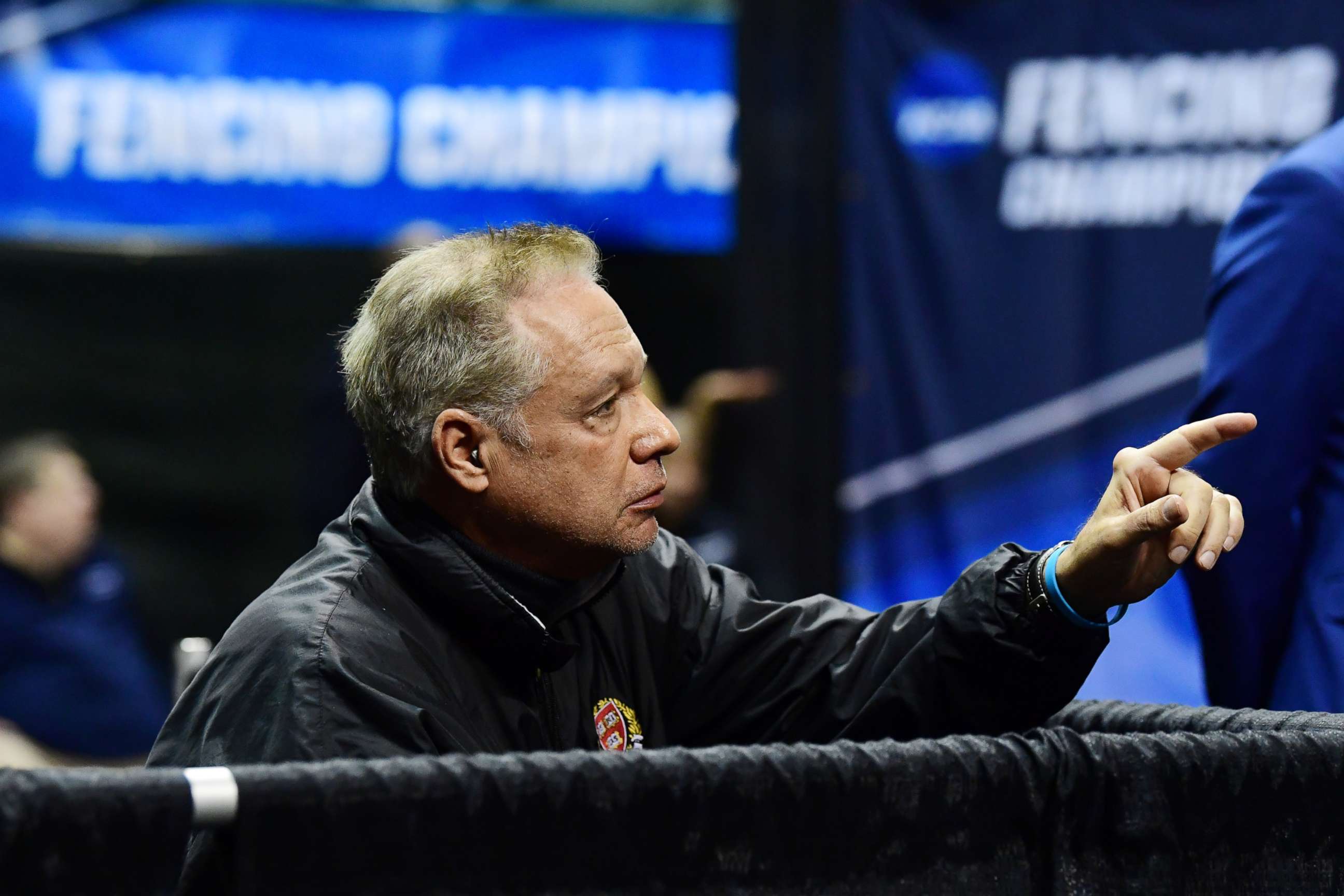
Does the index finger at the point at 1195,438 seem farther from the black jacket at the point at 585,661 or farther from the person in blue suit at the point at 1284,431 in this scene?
the person in blue suit at the point at 1284,431

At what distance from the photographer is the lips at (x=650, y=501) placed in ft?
5.98

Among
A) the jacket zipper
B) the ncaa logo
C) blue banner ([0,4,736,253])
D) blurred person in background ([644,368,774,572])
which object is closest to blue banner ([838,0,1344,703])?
the ncaa logo

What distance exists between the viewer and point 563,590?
1.83 m

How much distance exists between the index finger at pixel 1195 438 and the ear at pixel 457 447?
26.8 inches

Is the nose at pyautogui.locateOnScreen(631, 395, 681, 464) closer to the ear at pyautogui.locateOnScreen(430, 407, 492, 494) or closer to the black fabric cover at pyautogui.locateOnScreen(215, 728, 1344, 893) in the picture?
the ear at pyautogui.locateOnScreen(430, 407, 492, 494)

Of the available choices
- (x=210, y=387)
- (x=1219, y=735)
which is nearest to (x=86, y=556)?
(x=210, y=387)

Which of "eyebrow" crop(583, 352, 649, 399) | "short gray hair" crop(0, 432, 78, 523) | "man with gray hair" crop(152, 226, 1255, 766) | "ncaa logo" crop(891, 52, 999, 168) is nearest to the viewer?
"man with gray hair" crop(152, 226, 1255, 766)

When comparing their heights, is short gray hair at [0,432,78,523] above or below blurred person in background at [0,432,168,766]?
above

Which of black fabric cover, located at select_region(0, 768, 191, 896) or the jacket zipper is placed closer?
black fabric cover, located at select_region(0, 768, 191, 896)

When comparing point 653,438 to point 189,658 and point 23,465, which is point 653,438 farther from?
point 23,465

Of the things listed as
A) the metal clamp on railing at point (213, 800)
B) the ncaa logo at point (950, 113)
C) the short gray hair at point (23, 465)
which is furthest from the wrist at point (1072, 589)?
the short gray hair at point (23, 465)

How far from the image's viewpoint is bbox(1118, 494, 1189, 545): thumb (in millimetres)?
1571

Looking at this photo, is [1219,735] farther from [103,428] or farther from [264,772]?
[103,428]

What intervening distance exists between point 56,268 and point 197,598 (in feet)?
3.43
